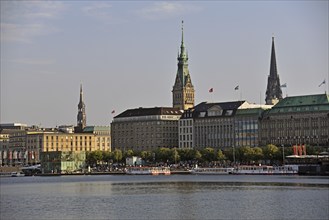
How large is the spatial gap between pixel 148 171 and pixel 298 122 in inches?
1260

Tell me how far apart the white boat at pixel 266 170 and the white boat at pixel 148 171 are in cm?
1527

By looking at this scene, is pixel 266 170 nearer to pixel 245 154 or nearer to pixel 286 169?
pixel 286 169

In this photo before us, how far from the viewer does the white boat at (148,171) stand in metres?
157

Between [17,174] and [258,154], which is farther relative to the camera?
[17,174]

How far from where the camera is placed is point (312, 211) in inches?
2432

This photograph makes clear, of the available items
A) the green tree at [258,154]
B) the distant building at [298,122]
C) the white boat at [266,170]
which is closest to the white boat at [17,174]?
the white boat at [266,170]

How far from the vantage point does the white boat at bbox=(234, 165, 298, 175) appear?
137500 millimetres

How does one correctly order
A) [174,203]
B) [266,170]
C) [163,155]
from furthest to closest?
[163,155], [266,170], [174,203]

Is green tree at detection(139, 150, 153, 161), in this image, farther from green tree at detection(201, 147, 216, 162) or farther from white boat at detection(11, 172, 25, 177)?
white boat at detection(11, 172, 25, 177)

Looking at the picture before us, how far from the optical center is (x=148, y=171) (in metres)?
160

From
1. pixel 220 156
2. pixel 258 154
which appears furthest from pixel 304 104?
pixel 220 156

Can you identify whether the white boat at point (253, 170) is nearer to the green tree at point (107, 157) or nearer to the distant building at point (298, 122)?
the distant building at point (298, 122)

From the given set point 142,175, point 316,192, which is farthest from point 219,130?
point 316,192

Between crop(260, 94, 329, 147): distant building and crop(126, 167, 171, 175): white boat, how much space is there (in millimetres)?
25308
